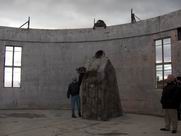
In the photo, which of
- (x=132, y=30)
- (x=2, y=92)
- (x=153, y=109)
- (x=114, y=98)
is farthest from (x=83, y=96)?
(x=2, y=92)

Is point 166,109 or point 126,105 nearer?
point 166,109

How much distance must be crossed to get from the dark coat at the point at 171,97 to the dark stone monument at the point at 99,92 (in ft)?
9.81

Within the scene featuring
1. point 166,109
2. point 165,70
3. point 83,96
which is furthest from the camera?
point 165,70

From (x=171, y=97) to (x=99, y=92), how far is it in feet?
10.8

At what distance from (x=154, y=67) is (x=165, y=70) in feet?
2.05

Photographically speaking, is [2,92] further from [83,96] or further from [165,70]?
[165,70]

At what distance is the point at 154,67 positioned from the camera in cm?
1271

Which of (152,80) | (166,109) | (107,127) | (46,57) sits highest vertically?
(46,57)

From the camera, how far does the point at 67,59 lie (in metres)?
15.7

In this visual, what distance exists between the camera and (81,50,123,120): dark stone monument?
1077 centimetres

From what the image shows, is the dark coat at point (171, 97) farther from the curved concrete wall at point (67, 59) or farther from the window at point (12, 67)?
the window at point (12, 67)

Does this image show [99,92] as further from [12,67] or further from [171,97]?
[12,67]

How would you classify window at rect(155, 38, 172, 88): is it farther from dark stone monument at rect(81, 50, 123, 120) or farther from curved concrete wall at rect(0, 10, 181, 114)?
dark stone monument at rect(81, 50, 123, 120)

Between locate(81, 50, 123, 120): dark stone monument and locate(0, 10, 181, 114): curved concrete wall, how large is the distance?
2253 mm
